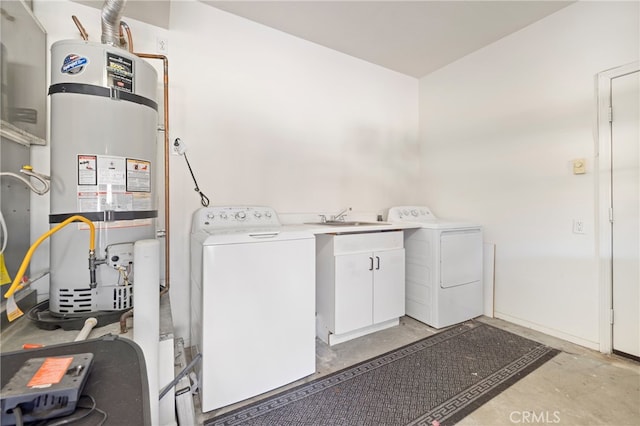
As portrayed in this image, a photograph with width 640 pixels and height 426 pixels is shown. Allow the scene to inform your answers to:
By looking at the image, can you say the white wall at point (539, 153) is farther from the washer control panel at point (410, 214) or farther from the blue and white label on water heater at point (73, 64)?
the blue and white label on water heater at point (73, 64)

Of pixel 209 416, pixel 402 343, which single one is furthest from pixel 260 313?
pixel 402 343

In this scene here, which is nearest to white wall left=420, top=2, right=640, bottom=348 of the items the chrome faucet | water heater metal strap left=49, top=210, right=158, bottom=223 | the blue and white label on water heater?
the chrome faucet

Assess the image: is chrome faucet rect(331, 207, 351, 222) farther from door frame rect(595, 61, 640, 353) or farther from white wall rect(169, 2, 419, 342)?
door frame rect(595, 61, 640, 353)

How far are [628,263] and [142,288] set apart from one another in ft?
9.60

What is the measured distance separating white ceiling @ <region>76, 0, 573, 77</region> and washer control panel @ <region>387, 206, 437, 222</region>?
1.65 m

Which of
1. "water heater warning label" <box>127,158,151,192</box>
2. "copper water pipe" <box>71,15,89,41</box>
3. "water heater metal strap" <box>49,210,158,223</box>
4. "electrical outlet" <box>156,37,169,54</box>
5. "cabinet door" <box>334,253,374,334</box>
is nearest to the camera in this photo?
"water heater metal strap" <box>49,210,158,223</box>

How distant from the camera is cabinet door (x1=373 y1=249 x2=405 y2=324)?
7.48 feet

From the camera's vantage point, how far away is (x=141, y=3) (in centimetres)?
175

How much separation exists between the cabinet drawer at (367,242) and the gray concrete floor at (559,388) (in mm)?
749

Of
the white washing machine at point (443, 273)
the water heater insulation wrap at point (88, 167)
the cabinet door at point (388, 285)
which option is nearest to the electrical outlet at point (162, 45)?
the water heater insulation wrap at point (88, 167)

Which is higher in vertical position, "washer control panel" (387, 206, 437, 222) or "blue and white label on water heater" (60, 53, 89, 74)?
"blue and white label on water heater" (60, 53, 89, 74)

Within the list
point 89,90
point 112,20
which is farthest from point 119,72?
point 112,20

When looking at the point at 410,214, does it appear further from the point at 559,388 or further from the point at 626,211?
the point at 559,388

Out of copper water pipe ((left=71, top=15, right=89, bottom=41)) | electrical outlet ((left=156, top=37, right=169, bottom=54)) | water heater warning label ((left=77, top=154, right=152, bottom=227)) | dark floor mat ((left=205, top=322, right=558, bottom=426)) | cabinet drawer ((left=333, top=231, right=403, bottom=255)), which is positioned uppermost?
electrical outlet ((left=156, top=37, right=169, bottom=54))
